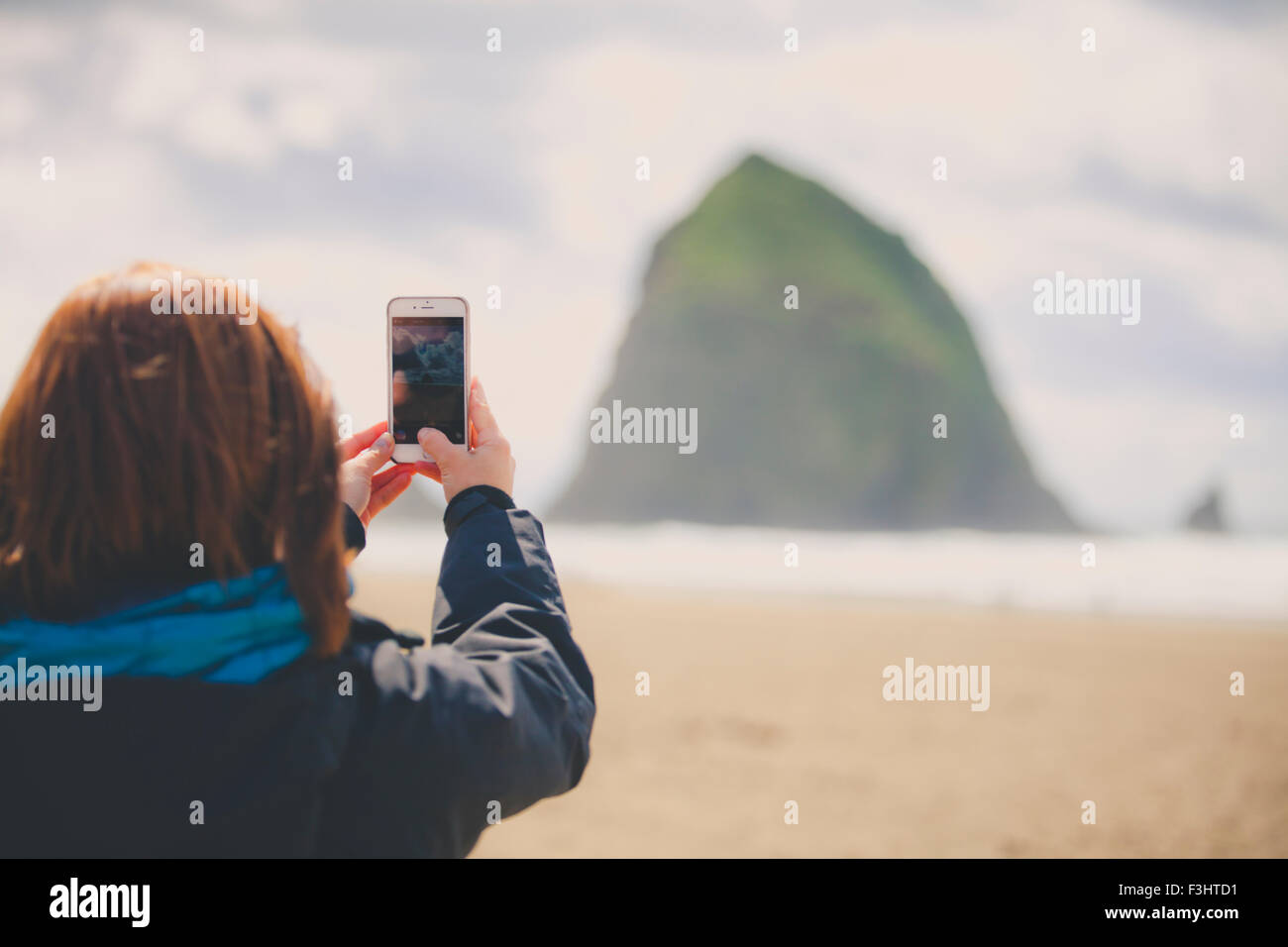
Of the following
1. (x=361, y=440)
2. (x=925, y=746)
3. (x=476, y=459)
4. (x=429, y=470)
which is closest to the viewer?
(x=476, y=459)

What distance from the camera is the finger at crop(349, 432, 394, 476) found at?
1.84 metres

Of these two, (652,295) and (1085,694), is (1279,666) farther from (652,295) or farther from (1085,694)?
(652,295)

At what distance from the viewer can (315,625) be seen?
3.89 ft

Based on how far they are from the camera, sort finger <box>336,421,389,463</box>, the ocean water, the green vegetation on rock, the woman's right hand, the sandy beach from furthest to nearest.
Result: the green vegetation on rock
the ocean water
the sandy beach
finger <box>336,421,389,463</box>
the woman's right hand

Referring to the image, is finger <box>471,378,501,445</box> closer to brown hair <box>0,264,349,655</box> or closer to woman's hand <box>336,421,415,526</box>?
woman's hand <box>336,421,415,526</box>

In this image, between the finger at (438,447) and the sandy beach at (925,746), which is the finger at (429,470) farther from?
the sandy beach at (925,746)

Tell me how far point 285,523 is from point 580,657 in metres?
0.49

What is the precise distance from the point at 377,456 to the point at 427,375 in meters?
0.25

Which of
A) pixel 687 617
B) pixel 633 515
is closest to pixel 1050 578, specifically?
pixel 687 617

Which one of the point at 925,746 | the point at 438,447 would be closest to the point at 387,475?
the point at 438,447

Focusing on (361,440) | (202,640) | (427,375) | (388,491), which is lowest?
(202,640)

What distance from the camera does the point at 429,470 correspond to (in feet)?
6.01

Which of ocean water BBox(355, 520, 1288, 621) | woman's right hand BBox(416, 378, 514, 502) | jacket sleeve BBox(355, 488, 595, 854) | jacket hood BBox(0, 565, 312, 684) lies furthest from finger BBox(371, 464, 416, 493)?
ocean water BBox(355, 520, 1288, 621)

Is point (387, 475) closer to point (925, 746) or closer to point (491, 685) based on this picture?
point (491, 685)
